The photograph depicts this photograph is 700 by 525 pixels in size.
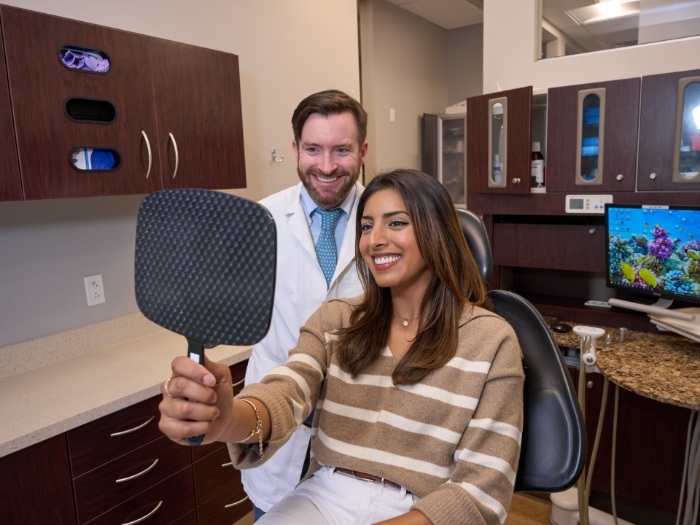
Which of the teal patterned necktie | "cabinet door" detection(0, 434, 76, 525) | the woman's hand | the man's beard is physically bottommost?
"cabinet door" detection(0, 434, 76, 525)

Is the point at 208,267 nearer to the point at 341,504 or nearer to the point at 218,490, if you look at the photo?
the point at 341,504

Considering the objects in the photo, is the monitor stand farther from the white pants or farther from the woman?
the white pants

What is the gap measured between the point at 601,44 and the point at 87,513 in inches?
116

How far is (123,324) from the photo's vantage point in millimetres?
2244

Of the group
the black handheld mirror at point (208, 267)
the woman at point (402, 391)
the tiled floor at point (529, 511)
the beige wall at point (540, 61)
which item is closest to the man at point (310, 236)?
the woman at point (402, 391)

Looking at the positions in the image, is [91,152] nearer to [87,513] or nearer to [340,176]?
[340,176]

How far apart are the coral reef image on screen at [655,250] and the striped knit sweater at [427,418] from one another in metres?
1.26

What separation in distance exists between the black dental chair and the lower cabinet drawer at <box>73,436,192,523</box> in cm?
129

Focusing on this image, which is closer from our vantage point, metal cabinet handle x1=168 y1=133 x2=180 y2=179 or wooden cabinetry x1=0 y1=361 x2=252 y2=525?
wooden cabinetry x1=0 y1=361 x2=252 y2=525

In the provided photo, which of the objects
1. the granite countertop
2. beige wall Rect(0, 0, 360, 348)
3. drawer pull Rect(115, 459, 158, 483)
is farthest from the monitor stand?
drawer pull Rect(115, 459, 158, 483)

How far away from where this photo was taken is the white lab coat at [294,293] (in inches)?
57.9

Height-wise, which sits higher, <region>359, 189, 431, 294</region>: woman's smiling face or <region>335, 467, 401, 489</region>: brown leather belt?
<region>359, 189, 431, 294</region>: woman's smiling face

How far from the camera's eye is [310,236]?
1506mm

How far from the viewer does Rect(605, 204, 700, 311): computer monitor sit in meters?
1.98
